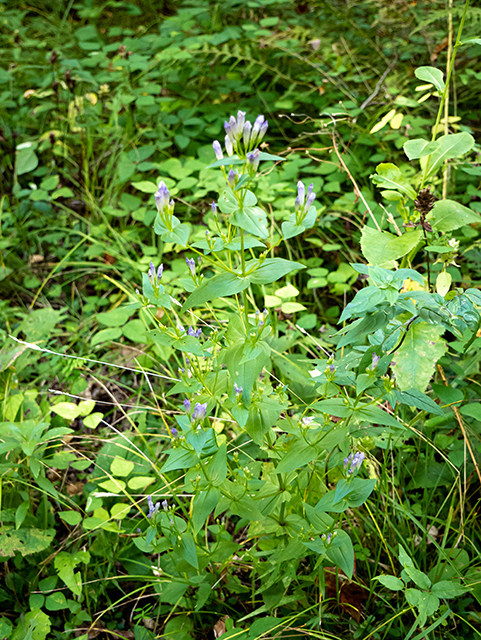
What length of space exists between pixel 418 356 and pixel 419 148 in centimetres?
57

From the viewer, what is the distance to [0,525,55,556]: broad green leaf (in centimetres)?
158

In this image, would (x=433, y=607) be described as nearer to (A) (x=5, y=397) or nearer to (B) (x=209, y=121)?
(A) (x=5, y=397)

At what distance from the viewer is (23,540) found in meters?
1.62

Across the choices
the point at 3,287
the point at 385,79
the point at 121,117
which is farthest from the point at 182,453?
the point at 121,117

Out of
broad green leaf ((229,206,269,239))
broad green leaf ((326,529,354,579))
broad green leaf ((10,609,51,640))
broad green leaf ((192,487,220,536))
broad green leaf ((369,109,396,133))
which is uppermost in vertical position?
broad green leaf ((229,206,269,239))

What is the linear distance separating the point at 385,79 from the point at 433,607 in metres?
2.73

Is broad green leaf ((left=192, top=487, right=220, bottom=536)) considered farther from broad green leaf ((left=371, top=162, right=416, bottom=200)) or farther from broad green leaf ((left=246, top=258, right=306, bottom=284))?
broad green leaf ((left=371, top=162, right=416, bottom=200))

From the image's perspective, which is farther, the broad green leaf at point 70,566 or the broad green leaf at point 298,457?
the broad green leaf at point 70,566

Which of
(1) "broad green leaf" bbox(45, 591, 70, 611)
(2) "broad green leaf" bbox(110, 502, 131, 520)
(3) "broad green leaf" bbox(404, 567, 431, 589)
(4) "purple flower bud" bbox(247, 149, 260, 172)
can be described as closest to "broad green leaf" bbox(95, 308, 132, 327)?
(2) "broad green leaf" bbox(110, 502, 131, 520)

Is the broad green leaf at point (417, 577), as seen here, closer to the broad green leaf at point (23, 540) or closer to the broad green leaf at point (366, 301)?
the broad green leaf at point (366, 301)

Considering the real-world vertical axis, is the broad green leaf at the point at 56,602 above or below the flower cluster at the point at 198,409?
below

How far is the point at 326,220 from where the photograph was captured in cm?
250

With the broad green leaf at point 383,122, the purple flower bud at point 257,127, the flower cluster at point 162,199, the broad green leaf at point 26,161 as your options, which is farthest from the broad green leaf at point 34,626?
the broad green leaf at point 26,161

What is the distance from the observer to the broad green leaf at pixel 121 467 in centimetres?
174
